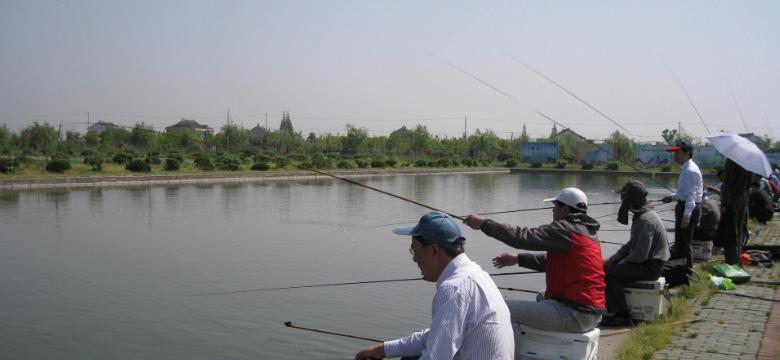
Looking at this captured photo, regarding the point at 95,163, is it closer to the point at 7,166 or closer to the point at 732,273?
the point at 7,166

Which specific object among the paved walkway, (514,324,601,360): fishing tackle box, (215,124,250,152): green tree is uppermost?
(215,124,250,152): green tree

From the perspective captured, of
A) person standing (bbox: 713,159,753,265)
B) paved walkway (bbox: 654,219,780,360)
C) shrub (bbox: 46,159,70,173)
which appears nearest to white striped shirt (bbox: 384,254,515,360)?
paved walkway (bbox: 654,219,780,360)

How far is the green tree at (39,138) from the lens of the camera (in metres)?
48.9

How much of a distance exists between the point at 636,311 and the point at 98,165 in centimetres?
3328

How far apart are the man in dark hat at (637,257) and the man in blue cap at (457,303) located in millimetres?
3342

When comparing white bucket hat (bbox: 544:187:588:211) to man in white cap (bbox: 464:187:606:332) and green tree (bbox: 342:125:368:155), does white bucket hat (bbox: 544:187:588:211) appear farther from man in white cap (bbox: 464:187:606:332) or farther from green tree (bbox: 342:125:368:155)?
green tree (bbox: 342:125:368:155)

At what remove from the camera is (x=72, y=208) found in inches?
826

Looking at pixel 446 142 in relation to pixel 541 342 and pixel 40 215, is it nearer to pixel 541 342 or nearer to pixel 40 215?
pixel 40 215

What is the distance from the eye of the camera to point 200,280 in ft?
34.9

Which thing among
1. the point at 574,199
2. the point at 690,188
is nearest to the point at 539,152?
the point at 690,188

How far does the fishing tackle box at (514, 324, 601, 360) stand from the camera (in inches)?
149

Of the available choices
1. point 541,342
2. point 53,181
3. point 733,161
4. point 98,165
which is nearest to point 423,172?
point 98,165

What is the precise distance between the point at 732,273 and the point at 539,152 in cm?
6408

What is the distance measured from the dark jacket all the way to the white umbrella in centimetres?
437
